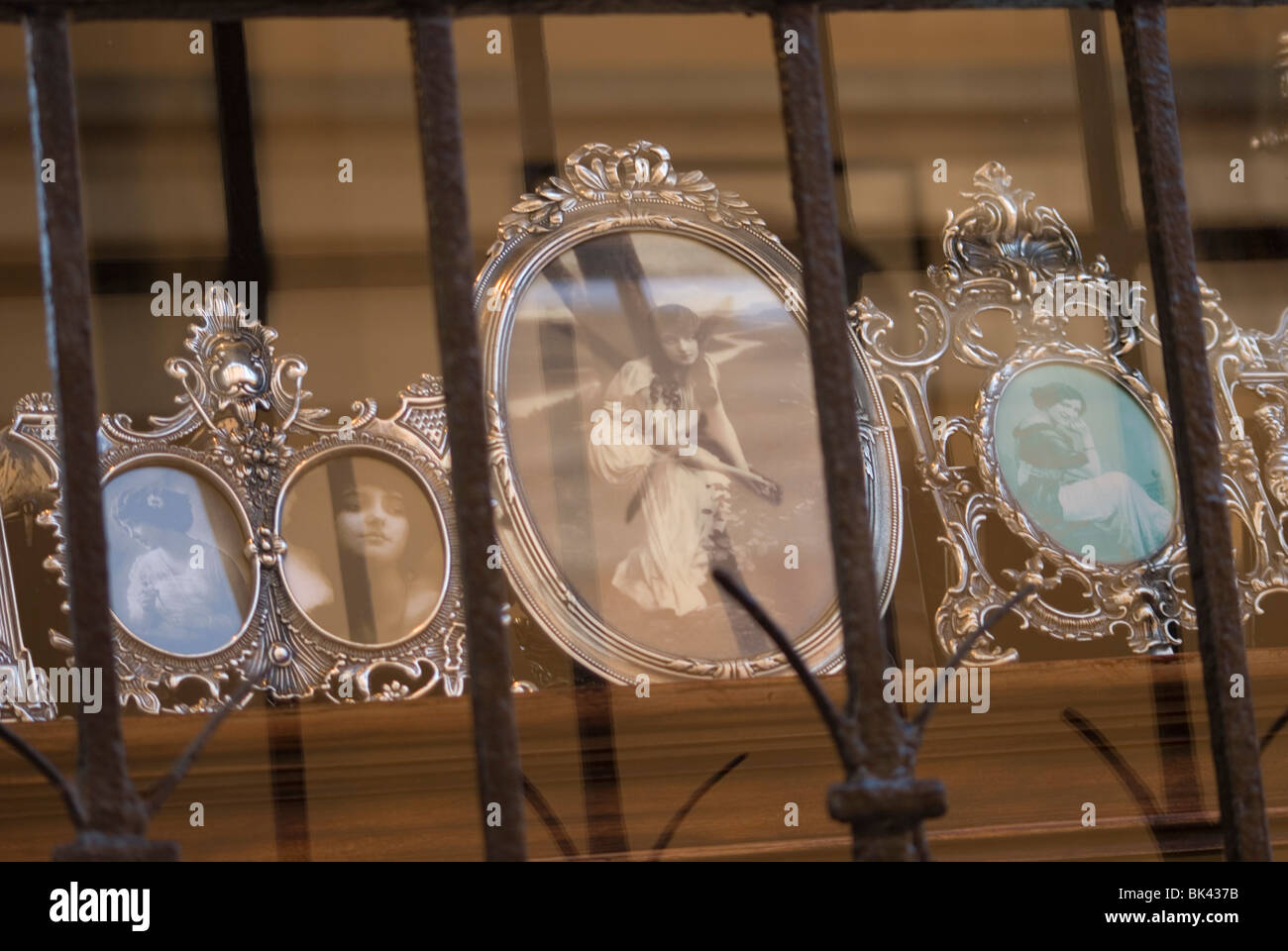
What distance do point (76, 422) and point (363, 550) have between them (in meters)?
0.83

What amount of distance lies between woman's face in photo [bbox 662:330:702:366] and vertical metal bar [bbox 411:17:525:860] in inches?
34.0

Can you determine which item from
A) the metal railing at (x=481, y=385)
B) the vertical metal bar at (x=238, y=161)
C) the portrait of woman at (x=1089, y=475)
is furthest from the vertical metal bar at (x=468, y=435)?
the portrait of woman at (x=1089, y=475)

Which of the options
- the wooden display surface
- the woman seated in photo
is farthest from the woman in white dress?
the woman seated in photo

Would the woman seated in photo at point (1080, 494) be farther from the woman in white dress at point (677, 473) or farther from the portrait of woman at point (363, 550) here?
the portrait of woman at point (363, 550)

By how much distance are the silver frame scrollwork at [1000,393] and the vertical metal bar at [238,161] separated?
56 centimetres

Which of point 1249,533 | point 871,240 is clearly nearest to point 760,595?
point 871,240

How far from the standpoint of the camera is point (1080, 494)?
57.9 inches

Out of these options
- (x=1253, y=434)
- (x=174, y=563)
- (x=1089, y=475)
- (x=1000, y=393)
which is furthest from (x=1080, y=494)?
(x=174, y=563)

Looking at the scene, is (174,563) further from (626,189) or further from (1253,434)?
(1253,434)

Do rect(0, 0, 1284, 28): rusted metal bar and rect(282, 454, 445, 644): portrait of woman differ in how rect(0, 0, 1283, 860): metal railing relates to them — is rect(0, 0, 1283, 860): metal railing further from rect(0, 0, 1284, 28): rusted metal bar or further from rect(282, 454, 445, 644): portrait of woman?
rect(282, 454, 445, 644): portrait of woman

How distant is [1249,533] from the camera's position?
1520mm

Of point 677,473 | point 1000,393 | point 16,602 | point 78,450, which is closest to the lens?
point 78,450
